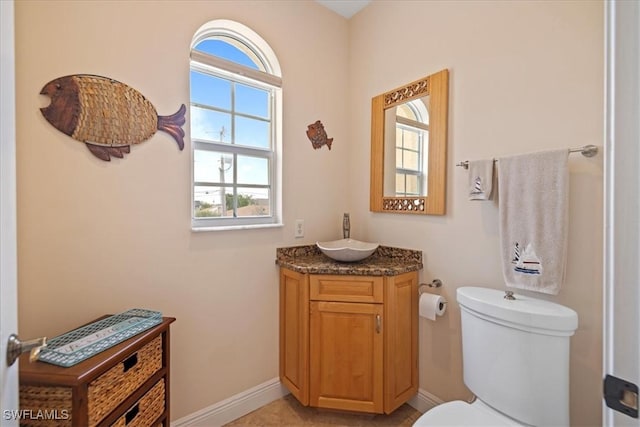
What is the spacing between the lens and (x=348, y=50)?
2.41m

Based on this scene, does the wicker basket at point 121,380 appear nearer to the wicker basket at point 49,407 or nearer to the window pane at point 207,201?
the wicker basket at point 49,407

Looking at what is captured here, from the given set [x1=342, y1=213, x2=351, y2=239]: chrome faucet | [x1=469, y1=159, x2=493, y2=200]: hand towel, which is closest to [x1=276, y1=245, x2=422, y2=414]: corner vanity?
[x1=342, y1=213, x2=351, y2=239]: chrome faucet

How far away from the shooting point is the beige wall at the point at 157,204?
48.4 inches

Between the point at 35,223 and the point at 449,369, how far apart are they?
221 centimetres

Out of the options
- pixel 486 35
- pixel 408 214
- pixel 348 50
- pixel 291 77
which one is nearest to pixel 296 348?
pixel 408 214

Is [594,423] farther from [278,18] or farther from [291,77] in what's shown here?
[278,18]

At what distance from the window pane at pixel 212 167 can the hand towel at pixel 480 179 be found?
4.70 ft

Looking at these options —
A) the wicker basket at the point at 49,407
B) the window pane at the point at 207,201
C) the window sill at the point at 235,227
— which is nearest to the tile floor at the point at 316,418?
the wicker basket at the point at 49,407

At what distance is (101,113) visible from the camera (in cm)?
135

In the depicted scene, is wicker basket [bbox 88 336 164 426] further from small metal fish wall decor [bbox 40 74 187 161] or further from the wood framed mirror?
the wood framed mirror

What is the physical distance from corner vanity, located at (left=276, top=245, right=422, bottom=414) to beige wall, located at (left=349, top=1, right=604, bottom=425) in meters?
0.19

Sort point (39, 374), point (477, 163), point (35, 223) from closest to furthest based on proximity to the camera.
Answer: point (39, 374)
point (35, 223)
point (477, 163)

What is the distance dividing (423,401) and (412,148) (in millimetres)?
1640

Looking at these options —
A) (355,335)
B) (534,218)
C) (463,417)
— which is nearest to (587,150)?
(534,218)
